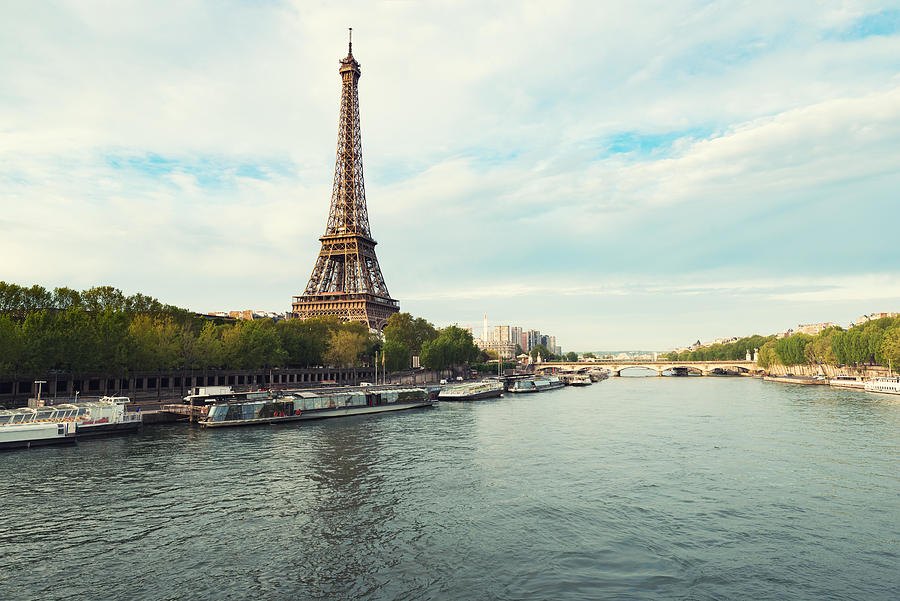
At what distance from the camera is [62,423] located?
4191cm

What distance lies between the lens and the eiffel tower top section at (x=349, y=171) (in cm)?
14155

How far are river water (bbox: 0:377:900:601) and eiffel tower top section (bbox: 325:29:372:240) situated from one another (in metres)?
100

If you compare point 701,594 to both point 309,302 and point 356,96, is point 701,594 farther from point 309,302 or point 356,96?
point 356,96

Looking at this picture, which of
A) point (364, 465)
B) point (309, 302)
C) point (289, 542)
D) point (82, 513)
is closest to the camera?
point (289, 542)

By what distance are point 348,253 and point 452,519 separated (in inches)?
4566

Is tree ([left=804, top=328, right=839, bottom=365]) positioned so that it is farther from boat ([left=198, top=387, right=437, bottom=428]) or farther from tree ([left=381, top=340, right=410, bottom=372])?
boat ([left=198, top=387, right=437, bottom=428])

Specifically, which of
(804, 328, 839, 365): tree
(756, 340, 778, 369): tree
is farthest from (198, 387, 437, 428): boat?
(756, 340, 778, 369): tree

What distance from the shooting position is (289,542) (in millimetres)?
21547

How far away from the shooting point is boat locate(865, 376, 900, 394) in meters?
93.4

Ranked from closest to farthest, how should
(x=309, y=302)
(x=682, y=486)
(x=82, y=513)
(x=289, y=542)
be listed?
(x=289, y=542), (x=82, y=513), (x=682, y=486), (x=309, y=302)

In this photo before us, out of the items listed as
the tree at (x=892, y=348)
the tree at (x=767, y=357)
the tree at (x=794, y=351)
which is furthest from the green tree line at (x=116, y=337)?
the tree at (x=767, y=357)

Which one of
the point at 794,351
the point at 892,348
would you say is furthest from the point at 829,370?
the point at 892,348

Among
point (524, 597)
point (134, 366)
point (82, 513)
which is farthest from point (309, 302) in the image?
point (524, 597)

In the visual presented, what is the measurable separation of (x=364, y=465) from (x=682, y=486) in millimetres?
18948
